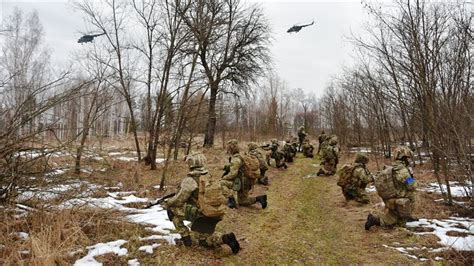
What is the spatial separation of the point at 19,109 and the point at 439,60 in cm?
756

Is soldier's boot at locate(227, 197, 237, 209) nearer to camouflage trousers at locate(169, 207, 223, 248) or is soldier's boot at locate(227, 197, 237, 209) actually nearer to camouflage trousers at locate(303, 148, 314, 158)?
camouflage trousers at locate(169, 207, 223, 248)

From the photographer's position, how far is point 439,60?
709 centimetres

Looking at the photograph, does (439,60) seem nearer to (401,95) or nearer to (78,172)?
(401,95)

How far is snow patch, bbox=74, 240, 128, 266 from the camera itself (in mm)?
4363

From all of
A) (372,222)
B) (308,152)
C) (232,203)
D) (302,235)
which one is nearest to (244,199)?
(232,203)

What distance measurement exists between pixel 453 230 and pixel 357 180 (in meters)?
2.75

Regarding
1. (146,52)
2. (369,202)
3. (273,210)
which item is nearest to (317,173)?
(369,202)

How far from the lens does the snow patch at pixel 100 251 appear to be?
4363 millimetres

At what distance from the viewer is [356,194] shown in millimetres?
8594

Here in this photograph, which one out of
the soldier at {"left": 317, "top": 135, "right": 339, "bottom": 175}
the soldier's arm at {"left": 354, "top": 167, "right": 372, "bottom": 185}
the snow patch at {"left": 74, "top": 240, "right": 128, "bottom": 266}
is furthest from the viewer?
the soldier at {"left": 317, "top": 135, "right": 339, "bottom": 175}

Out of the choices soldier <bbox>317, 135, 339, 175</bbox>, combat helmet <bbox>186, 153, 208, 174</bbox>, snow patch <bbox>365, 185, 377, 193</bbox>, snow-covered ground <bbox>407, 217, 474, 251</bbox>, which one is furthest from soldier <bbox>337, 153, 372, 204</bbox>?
combat helmet <bbox>186, 153, 208, 174</bbox>

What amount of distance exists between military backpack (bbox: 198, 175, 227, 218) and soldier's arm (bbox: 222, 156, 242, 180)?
2892 millimetres

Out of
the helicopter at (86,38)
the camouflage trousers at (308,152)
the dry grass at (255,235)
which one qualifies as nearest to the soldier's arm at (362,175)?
the dry grass at (255,235)

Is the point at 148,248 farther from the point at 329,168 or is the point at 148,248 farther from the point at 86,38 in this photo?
the point at 86,38
